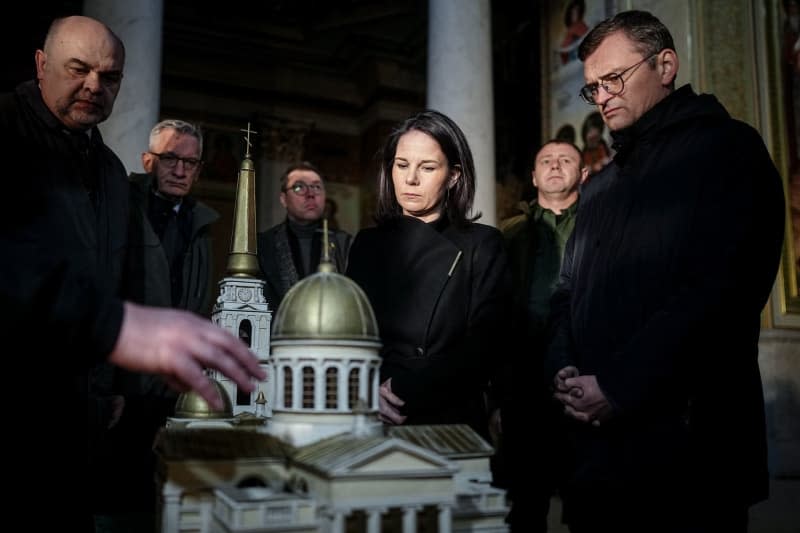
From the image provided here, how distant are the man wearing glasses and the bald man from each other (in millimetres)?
3312

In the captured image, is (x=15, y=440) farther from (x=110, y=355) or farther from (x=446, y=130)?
(x=446, y=130)

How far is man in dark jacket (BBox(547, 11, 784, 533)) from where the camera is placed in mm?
2795

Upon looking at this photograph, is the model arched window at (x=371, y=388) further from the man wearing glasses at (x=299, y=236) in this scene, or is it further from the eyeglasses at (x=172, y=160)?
the man wearing glasses at (x=299, y=236)

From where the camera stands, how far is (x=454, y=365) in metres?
3.17

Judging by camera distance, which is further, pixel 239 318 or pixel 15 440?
pixel 239 318

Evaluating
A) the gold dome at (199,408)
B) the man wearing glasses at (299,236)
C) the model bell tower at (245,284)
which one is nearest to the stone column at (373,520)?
the gold dome at (199,408)

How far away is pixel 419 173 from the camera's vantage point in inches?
140

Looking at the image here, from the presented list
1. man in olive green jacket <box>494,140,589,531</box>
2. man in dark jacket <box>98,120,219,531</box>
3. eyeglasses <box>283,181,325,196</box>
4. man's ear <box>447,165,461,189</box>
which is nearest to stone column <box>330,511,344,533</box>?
man's ear <box>447,165,461,189</box>

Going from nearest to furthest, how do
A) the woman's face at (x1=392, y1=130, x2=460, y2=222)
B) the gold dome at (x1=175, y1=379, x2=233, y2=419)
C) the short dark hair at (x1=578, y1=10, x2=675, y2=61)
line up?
the short dark hair at (x1=578, y1=10, x2=675, y2=61)
the woman's face at (x1=392, y1=130, x2=460, y2=222)
the gold dome at (x1=175, y1=379, x2=233, y2=419)

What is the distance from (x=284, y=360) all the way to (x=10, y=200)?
114 cm

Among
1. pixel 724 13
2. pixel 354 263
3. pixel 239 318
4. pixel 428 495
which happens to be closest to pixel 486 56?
pixel 724 13

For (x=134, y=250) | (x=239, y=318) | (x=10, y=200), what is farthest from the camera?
(x=239, y=318)

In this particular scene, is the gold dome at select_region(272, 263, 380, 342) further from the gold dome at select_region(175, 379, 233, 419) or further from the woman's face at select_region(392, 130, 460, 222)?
the gold dome at select_region(175, 379, 233, 419)

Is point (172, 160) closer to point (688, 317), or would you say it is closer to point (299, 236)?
point (299, 236)
